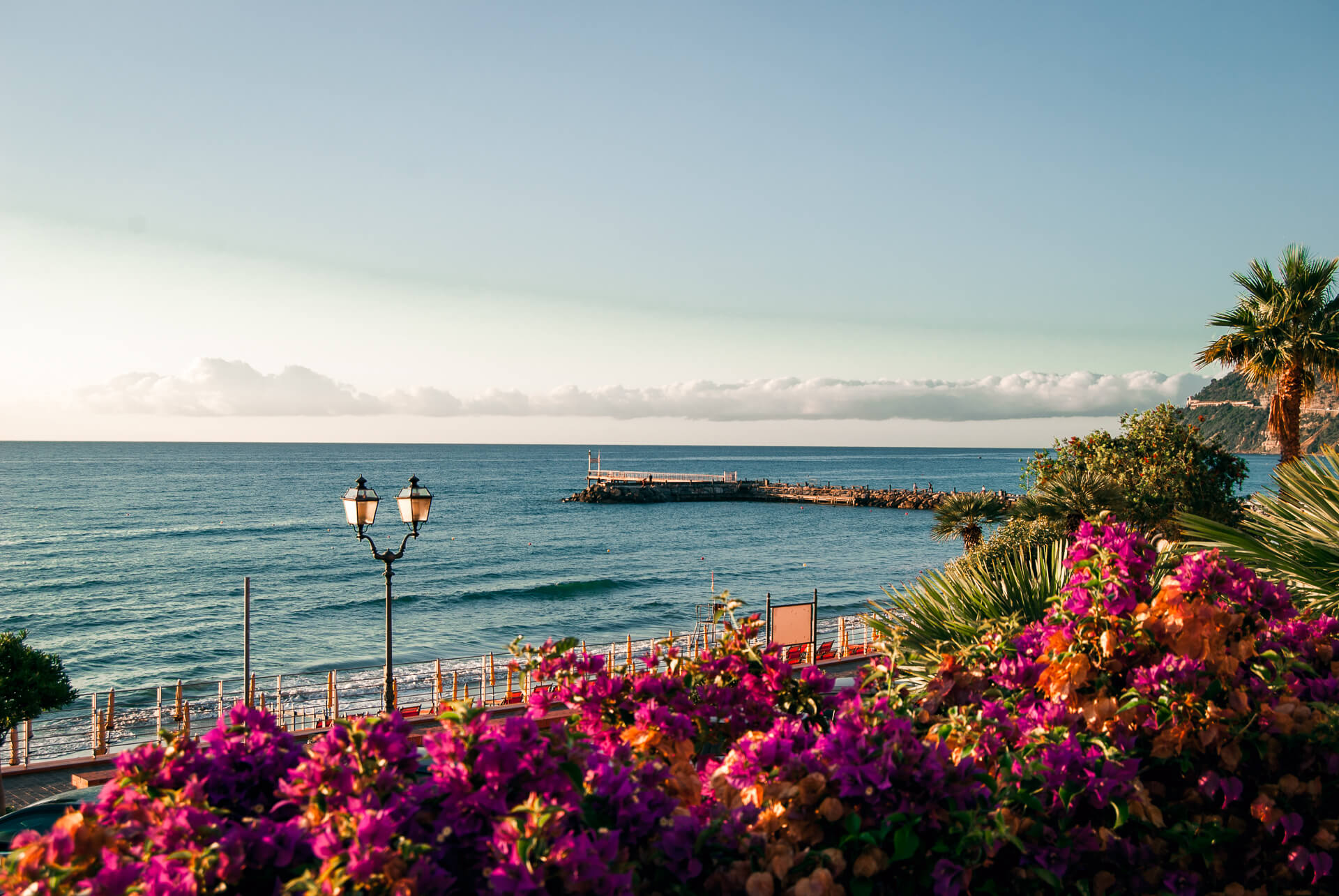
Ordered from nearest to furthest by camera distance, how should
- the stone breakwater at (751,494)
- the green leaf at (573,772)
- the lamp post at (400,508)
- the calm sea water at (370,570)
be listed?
the green leaf at (573,772)
the lamp post at (400,508)
the calm sea water at (370,570)
the stone breakwater at (751,494)

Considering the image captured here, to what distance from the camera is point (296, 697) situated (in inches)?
940

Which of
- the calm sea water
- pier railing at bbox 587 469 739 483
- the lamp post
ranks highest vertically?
the lamp post

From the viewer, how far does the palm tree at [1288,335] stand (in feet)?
54.2

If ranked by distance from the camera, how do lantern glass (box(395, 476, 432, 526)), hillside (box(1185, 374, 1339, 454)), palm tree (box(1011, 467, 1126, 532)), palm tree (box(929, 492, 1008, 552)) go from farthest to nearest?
hillside (box(1185, 374, 1339, 454)) → palm tree (box(929, 492, 1008, 552)) → palm tree (box(1011, 467, 1126, 532)) → lantern glass (box(395, 476, 432, 526))

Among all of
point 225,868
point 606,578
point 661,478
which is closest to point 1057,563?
point 225,868

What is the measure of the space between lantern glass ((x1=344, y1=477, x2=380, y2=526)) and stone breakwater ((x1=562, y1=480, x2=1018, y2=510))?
3212 inches

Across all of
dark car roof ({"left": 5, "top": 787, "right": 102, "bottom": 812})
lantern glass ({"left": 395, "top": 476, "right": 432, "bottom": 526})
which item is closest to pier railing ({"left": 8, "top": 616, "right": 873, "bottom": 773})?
lantern glass ({"left": 395, "top": 476, "right": 432, "bottom": 526})

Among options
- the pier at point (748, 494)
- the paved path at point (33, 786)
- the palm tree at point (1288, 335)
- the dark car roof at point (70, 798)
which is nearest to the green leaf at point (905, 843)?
the dark car roof at point (70, 798)

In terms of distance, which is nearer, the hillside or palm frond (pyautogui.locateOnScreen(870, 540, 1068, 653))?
palm frond (pyautogui.locateOnScreen(870, 540, 1068, 653))

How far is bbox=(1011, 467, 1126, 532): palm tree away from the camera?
44.7 ft

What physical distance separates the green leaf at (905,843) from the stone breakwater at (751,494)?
293 feet

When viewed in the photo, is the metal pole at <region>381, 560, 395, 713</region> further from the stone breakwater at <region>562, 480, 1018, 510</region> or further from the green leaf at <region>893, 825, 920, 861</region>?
the stone breakwater at <region>562, 480, 1018, 510</region>

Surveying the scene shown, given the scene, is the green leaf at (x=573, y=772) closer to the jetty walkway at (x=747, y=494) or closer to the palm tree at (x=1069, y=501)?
the palm tree at (x=1069, y=501)

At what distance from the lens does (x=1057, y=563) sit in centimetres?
632
